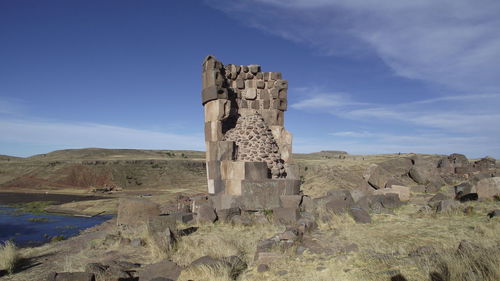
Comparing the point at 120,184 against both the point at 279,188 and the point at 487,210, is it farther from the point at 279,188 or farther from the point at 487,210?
the point at 487,210

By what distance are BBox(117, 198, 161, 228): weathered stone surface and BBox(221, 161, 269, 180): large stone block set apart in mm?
2617

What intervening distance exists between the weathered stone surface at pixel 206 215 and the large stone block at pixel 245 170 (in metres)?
1.18

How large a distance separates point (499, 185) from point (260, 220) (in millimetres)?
7989

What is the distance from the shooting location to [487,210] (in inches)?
352

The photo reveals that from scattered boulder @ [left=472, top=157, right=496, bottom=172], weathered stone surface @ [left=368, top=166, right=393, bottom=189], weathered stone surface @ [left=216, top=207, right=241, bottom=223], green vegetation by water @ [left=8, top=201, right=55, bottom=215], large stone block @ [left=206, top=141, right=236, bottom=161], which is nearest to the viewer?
weathered stone surface @ [left=216, top=207, right=241, bottom=223]

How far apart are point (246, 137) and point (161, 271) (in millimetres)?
5916

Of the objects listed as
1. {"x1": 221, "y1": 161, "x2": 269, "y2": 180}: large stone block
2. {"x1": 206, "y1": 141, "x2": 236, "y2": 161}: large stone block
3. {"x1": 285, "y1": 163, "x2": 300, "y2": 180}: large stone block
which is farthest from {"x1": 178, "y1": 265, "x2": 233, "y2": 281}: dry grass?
{"x1": 285, "y1": 163, "x2": 300, "y2": 180}: large stone block

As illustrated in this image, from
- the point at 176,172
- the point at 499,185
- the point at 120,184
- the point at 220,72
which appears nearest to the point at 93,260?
the point at 220,72

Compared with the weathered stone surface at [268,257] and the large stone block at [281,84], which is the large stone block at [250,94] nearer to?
the large stone block at [281,84]

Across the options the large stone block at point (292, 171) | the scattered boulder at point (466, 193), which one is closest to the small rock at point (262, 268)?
the large stone block at point (292, 171)

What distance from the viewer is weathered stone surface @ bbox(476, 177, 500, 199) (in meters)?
10.6

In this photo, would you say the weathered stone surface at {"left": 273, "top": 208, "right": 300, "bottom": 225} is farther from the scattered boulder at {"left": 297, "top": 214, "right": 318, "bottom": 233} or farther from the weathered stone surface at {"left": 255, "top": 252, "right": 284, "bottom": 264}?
the weathered stone surface at {"left": 255, "top": 252, "right": 284, "bottom": 264}

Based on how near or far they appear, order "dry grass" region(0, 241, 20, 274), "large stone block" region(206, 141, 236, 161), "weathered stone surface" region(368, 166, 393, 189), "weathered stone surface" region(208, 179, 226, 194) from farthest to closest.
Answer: "weathered stone surface" region(368, 166, 393, 189) < "weathered stone surface" region(208, 179, 226, 194) < "large stone block" region(206, 141, 236, 161) < "dry grass" region(0, 241, 20, 274)

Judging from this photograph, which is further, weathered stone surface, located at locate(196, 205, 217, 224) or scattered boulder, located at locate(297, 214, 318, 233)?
weathered stone surface, located at locate(196, 205, 217, 224)
